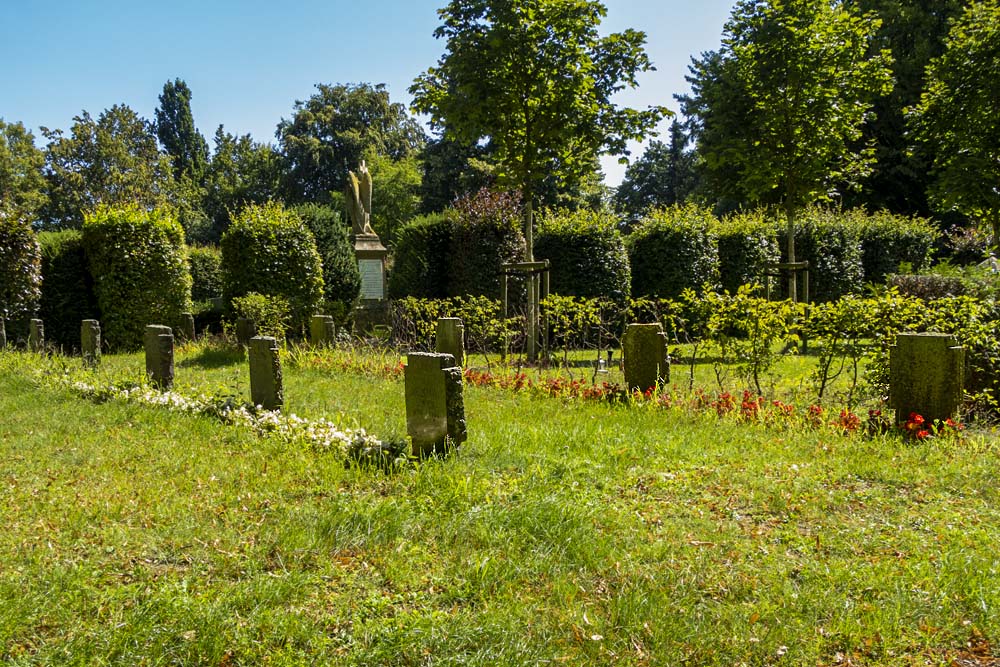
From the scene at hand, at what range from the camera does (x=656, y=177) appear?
43.9m

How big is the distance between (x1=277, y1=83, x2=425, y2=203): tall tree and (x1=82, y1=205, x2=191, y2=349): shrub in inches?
1026

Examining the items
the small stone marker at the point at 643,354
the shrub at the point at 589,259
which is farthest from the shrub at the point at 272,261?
the small stone marker at the point at 643,354

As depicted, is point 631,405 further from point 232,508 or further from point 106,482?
point 106,482

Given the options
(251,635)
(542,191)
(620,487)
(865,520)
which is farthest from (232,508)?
(542,191)

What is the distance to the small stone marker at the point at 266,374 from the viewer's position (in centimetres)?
641

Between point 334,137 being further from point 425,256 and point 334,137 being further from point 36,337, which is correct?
point 36,337

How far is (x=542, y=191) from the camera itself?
2850 cm

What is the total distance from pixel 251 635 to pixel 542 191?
27061mm

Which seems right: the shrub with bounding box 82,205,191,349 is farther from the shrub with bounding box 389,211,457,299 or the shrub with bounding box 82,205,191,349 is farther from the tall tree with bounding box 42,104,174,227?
the tall tree with bounding box 42,104,174,227

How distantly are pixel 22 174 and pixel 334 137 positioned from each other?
A: 16510 millimetres

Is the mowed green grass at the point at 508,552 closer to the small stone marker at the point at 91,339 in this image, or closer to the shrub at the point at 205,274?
the small stone marker at the point at 91,339

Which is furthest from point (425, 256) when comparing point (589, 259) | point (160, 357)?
point (160, 357)

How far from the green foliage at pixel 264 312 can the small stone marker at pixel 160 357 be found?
3684 mm

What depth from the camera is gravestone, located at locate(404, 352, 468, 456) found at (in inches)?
191
